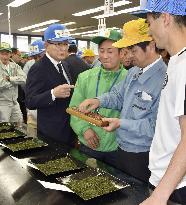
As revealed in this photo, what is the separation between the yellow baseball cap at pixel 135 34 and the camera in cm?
151

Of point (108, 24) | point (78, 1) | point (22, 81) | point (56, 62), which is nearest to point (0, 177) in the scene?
point (56, 62)

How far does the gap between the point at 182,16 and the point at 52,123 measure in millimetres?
1382

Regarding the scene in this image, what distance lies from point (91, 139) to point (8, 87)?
2.13m

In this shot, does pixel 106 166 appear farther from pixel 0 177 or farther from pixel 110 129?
pixel 0 177

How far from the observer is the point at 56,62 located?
2.21 m

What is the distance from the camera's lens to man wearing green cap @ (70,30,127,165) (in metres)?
1.81

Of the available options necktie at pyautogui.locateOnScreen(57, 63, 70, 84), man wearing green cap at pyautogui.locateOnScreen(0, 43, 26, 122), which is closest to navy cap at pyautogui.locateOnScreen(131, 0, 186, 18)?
necktie at pyautogui.locateOnScreen(57, 63, 70, 84)

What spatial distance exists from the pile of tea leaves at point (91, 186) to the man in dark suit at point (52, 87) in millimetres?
916

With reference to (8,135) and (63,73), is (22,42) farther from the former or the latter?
(8,135)

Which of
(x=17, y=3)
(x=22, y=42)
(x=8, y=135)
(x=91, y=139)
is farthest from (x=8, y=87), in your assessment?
(x=22, y=42)

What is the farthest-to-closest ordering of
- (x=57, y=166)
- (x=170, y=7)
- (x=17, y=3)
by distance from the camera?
(x=17, y=3), (x=57, y=166), (x=170, y=7)

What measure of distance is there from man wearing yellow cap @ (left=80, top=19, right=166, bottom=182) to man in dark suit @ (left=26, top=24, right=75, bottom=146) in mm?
656

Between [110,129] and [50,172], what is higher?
[110,129]

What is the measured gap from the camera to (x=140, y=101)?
58.2 inches
